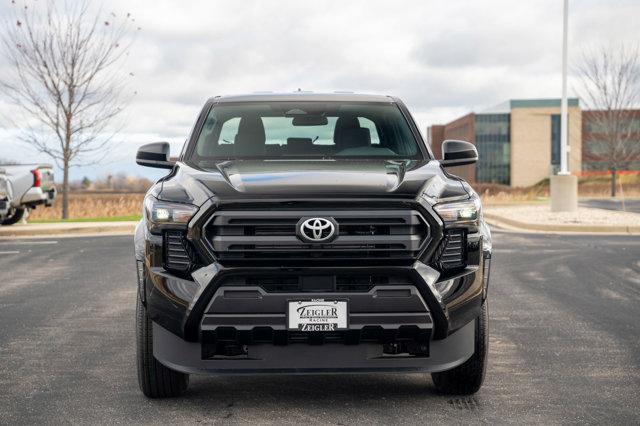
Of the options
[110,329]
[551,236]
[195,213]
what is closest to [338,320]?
[195,213]

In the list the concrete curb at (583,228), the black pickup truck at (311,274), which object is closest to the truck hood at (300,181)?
the black pickup truck at (311,274)

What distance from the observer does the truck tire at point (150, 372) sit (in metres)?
5.15

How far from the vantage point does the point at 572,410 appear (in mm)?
5137

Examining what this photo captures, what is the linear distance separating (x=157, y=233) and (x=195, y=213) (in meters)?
0.27

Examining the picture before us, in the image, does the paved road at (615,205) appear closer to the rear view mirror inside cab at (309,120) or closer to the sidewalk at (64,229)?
the sidewalk at (64,229)

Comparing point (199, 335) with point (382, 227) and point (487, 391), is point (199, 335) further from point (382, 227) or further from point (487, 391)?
point (487, 391)

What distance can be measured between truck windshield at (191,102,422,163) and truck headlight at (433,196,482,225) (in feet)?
4.01

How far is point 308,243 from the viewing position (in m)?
4.69

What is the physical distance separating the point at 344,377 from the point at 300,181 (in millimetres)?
1681

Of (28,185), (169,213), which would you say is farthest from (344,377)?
(28,185)

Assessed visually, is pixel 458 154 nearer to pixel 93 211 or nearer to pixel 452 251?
pixel 452 251

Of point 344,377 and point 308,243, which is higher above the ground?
point 308,243

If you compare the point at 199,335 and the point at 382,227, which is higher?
the point at 382,227

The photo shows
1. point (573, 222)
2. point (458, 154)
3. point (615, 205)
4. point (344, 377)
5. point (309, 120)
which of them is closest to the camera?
point (344, 377)
